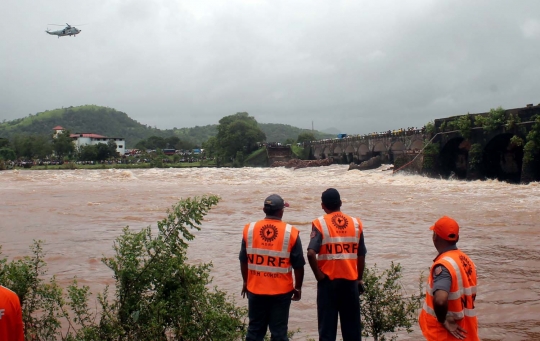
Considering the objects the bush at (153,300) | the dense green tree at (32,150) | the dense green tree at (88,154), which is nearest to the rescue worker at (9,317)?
the bush at (153,300)

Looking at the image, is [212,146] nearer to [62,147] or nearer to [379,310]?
[62,147]

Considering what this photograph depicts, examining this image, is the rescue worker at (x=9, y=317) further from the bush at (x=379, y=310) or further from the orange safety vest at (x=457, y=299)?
the bush at (x=379, y=310)

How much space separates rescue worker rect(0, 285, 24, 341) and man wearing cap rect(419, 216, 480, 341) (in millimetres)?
2666

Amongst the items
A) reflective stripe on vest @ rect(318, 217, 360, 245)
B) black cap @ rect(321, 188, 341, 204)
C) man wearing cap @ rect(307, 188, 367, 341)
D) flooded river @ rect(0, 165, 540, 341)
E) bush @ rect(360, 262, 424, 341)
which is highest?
black cap @ rect(321, 188, 341, 204)

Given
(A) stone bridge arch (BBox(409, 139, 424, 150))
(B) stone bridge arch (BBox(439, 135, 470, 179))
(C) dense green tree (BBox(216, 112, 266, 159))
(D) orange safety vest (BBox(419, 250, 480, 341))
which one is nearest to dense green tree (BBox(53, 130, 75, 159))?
(C) dense green tree (BBox(216, 112, 266, 159))

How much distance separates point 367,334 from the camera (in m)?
4.92

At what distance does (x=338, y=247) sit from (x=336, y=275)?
262mm

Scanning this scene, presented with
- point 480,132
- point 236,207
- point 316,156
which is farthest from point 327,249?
point 316,156

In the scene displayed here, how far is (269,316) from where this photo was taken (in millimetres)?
4281

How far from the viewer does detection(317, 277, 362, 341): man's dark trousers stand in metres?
4.45

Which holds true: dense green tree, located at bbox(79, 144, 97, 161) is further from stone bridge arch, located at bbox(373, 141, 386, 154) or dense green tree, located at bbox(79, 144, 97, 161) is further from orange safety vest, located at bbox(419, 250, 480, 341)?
orange safety vest, located at bbox(419, 250, 480, 341)

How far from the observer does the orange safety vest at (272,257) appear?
166 inches

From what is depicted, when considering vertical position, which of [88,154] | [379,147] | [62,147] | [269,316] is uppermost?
[62,147]

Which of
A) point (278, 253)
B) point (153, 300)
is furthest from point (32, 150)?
point (278, 253)
